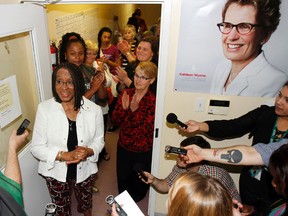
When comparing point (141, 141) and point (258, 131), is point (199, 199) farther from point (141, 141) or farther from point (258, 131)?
point (141, 141)

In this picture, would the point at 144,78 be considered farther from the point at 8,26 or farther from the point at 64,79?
the point at 8,26

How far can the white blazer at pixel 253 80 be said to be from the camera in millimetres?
1772

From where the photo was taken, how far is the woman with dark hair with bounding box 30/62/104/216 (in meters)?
1.78

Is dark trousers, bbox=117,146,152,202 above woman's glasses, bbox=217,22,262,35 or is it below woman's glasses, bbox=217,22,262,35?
below

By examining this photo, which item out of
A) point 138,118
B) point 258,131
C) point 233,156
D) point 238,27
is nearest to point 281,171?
point 233,156

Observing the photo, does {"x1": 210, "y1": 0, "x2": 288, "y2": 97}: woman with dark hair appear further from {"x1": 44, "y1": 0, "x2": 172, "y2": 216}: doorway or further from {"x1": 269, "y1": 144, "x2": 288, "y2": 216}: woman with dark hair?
{"x1": 269, "y1": 144, "x2": 288, "y2": 216}: woman with dark hair

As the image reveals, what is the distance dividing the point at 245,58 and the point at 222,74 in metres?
0.19

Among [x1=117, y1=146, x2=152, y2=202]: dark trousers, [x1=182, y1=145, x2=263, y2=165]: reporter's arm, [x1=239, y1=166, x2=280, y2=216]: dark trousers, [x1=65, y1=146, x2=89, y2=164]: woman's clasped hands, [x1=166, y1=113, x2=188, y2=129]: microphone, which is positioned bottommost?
[x1=117, y1=146, x2=152, y2=202]: dark trousers

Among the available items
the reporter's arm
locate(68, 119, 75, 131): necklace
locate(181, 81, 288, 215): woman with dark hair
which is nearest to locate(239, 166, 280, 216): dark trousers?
locate(181, 81, 288, 215): woman with dark hair

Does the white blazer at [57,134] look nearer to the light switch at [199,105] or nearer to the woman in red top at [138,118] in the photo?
the woman in red top at [138,118]

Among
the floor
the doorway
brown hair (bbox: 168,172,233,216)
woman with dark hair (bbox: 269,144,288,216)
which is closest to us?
brown hair (bbox: 168,172,233,216)

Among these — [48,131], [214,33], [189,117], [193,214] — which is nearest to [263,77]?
[214,33]

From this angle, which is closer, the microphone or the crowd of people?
the crowd of people

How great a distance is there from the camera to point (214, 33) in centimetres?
171
